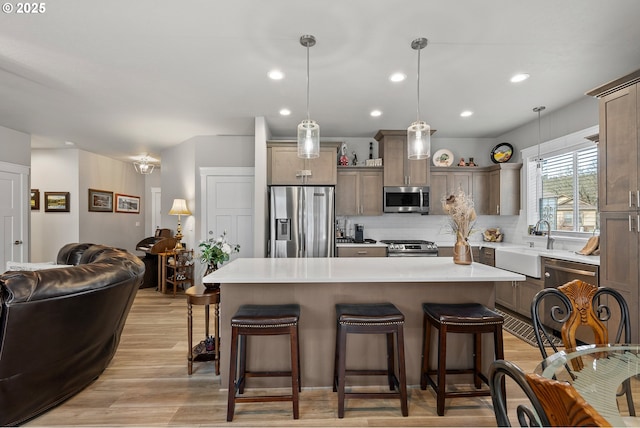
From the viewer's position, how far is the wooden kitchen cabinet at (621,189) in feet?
7.50

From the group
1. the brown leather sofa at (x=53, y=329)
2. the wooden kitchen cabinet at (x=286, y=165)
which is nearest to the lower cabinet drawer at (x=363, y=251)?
the wooden kitchen cabinet at (x=286, y=165)

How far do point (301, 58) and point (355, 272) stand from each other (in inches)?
72.5

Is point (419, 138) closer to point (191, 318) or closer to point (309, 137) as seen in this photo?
point (309, 137)

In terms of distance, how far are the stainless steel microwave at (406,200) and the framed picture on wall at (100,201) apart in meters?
5.92

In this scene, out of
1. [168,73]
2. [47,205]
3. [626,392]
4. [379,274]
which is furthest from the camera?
[47,205]

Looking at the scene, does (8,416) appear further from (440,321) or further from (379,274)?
(440,321)

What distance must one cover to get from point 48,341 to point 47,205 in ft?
18.2

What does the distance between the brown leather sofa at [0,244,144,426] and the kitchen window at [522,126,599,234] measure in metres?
4.82

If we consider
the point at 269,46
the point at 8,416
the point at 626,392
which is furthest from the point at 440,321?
the point at 8,416

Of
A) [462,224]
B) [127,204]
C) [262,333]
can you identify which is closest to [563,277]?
[462,224]

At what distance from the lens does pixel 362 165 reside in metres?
4.82

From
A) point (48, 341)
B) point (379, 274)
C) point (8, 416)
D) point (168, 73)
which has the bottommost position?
point (8, 416)

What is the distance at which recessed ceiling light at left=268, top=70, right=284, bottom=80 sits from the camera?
2816 millimetres

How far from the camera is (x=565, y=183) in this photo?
3.92 meters
